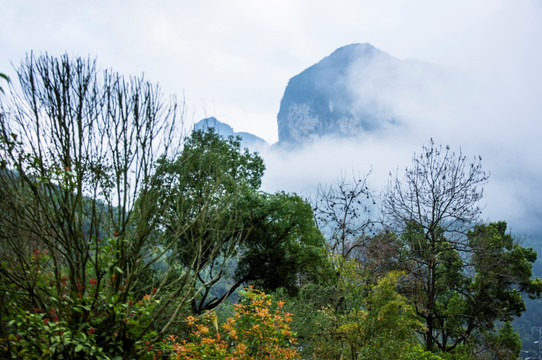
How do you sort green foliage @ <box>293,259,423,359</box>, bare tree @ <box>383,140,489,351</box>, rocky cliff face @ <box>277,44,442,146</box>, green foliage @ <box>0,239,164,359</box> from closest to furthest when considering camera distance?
green foliage @ <box>0,239,164,359</box>
green foliage @ <box>293,259,423,359</box>
bare tree @ <box>383,140,489,351</box>
rocky cliff face @ <box>277,44,442,146</box>

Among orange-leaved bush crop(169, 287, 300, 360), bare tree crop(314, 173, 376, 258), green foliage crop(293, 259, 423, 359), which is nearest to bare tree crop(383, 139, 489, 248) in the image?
bare tree crop(314, 173, 376, 258)

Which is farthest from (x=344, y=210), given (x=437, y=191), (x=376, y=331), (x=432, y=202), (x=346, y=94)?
(x=346, y=94)

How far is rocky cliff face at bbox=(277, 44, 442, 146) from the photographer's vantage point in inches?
5965

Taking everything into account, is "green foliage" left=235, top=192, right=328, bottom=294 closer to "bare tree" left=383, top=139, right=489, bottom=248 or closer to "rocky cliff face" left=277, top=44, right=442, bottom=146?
"bare tree" left=383, top=139, right=489, bottom=248

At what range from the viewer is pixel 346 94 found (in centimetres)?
15688

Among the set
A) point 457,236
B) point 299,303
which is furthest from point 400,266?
point 299,303

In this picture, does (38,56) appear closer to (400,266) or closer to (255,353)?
(255,353)

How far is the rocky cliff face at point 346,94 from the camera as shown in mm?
151500

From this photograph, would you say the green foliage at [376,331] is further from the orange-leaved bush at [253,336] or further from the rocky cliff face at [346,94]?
the rocky cliff face at [346,94]

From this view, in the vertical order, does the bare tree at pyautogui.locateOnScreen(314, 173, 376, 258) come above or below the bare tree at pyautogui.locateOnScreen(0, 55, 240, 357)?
above

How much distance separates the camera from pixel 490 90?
17025cm

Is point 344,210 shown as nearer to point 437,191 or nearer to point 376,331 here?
point 437,191

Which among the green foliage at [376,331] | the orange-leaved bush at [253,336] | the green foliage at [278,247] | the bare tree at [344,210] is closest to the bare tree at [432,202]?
the bare tree at [344,210]

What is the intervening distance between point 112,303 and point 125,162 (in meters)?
1.13
